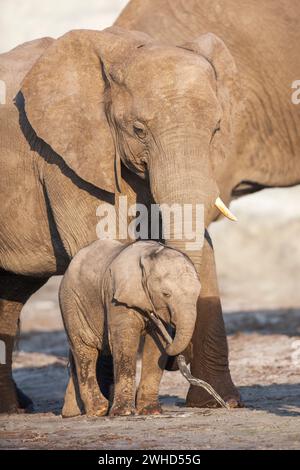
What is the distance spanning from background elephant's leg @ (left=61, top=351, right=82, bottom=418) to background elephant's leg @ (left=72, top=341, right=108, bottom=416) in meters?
0.15

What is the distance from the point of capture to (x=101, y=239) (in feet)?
25.9

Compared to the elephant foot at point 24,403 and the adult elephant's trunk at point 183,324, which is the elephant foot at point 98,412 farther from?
the elephant foot at point 24,403

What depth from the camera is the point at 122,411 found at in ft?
24.1

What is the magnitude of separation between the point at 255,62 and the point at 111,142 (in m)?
3.62

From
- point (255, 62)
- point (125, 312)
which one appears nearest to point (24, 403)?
point (125, 312)

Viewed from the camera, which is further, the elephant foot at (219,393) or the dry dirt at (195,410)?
the elephant foot at (219,393)

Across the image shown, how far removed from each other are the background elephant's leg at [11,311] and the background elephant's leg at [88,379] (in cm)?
169

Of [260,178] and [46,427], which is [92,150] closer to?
[46,427]

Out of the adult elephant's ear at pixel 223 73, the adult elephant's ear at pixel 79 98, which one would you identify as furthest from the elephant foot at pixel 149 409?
the adult elephant's ear at pixel 223 73

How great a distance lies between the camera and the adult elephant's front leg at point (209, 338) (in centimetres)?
835

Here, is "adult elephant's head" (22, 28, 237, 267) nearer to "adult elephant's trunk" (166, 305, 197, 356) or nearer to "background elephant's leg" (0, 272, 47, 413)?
"adult elephant's trunk" (166, 305, 197, 356)
